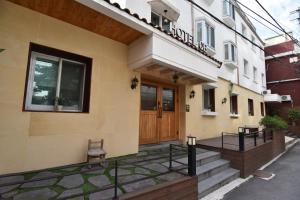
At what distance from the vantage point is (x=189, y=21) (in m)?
7.88

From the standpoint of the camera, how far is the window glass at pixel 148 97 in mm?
6152

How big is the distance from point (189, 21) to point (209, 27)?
1.54 meters

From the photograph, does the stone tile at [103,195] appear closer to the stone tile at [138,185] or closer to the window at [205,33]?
the stone tile at [138,185]

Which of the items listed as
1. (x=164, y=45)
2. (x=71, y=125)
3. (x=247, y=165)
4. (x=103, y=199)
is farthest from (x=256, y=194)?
(x=71, y=125)

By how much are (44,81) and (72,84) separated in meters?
0.64

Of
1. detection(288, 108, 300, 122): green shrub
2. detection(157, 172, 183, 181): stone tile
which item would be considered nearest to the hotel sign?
detection(157, 172, 183, 181): stone tile

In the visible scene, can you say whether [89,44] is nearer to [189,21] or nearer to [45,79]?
[45,79]

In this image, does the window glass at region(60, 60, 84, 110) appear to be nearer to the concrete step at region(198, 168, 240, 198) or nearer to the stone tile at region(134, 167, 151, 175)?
the stone tile at region(134, 167, 151, 175)

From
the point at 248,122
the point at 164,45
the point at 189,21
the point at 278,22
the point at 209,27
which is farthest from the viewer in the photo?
the point at 248,122

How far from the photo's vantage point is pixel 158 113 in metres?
6.53

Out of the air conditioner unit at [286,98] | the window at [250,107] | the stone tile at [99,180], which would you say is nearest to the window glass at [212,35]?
the window at [250,107]

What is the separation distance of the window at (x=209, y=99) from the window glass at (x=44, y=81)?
22.5 ft

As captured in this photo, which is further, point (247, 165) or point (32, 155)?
point (247, 165)

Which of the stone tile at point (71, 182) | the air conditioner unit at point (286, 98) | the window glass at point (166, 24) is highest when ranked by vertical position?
the window glass at point (166, 24)
